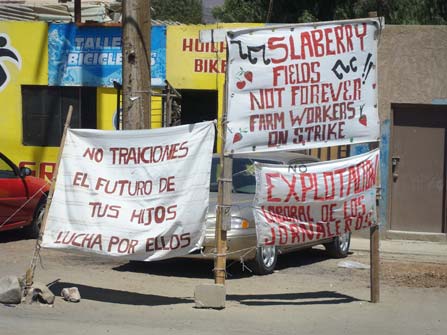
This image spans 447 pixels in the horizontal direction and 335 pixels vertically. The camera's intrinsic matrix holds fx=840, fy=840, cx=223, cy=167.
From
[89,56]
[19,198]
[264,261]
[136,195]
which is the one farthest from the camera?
[89,56]

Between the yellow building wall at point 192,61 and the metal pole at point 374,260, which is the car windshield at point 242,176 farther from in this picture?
the yellow building wall at point 192,61

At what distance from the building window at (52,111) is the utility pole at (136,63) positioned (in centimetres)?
536

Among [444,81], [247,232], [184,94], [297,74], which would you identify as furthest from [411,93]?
[297,74]

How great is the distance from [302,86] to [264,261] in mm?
2843

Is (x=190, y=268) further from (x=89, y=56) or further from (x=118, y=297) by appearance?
(x=89, y=56)

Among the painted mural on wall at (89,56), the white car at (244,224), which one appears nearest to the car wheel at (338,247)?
the white car at (244,224)

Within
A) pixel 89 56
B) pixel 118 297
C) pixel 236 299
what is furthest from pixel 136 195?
pixel 89 56

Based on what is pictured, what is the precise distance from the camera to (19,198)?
12367mm

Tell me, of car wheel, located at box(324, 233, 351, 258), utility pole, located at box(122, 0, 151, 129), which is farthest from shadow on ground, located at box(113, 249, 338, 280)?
utility pole, located at box(122, 0, 151, 129)

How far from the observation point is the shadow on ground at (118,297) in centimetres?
876

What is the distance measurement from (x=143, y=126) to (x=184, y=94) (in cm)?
533

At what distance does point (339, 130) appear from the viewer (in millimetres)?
8672

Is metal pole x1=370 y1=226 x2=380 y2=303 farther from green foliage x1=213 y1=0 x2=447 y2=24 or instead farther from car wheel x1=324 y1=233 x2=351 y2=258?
green foliage x1=213 y1=0 x2=447 y2=24

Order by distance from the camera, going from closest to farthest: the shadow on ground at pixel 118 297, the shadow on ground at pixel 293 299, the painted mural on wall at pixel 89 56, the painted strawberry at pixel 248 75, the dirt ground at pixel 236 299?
the dirt ground at pixel 236 299 < the painted strawberry at pixel 248 75 < the shadow on ground at pixel 118 297 < the shadow on ground at pixel 293 299 < the painted mural on wall at pixel 89 56
